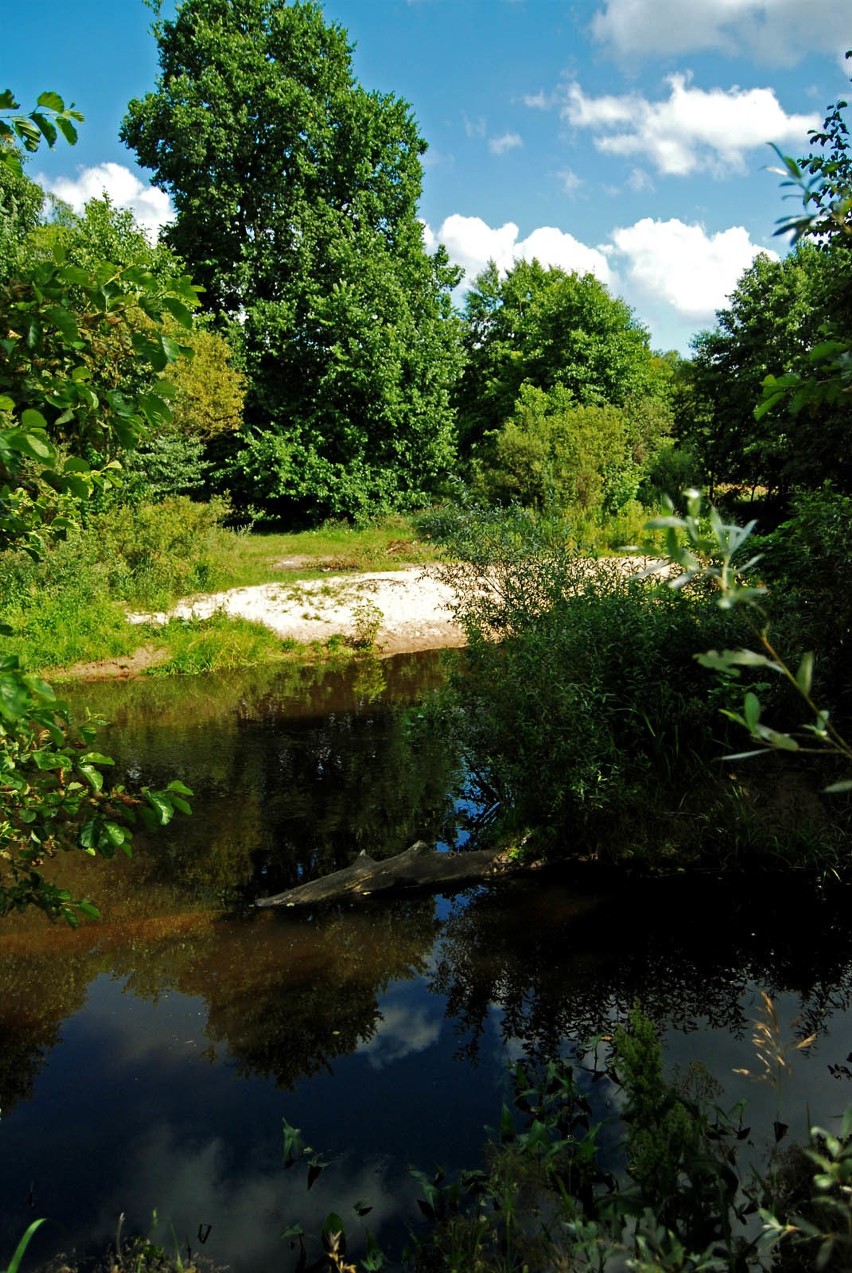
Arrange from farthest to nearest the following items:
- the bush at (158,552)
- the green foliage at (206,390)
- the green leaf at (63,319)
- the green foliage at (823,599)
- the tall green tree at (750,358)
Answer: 1. the tall green tree at (750,358)
2. the green foliage at (206,390)
3. the bush at (158,552)
4. the green foliage at (823,599)
5. the green leaf at (63,319)

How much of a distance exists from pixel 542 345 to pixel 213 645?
24.9m

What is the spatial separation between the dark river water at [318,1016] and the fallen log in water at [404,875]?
0.23 metres

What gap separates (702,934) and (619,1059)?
2.22 metres

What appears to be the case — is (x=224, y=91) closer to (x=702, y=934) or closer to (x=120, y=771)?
(x=120, y=771)

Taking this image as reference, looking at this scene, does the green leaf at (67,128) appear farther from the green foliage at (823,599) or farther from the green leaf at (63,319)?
the green foliage at (823,599)

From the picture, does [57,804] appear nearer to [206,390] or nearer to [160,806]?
[160,806]

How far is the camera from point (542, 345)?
122 feet

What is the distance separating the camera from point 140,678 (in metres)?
16.5

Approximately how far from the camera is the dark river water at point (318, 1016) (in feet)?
15.3

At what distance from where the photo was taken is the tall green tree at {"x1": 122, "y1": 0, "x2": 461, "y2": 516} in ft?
88.5

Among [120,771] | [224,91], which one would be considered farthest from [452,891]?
[224,91]

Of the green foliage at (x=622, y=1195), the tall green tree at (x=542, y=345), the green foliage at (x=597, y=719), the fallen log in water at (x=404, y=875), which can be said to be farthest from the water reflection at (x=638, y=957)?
the tall green tree at (x=542, y=345)

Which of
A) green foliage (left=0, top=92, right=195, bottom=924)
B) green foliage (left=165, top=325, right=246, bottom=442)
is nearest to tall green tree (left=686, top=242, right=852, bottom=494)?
green foliage (left=165, top=325, right=246, bottom=442)

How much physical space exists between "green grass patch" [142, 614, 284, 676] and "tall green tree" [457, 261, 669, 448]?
66.1 feet
